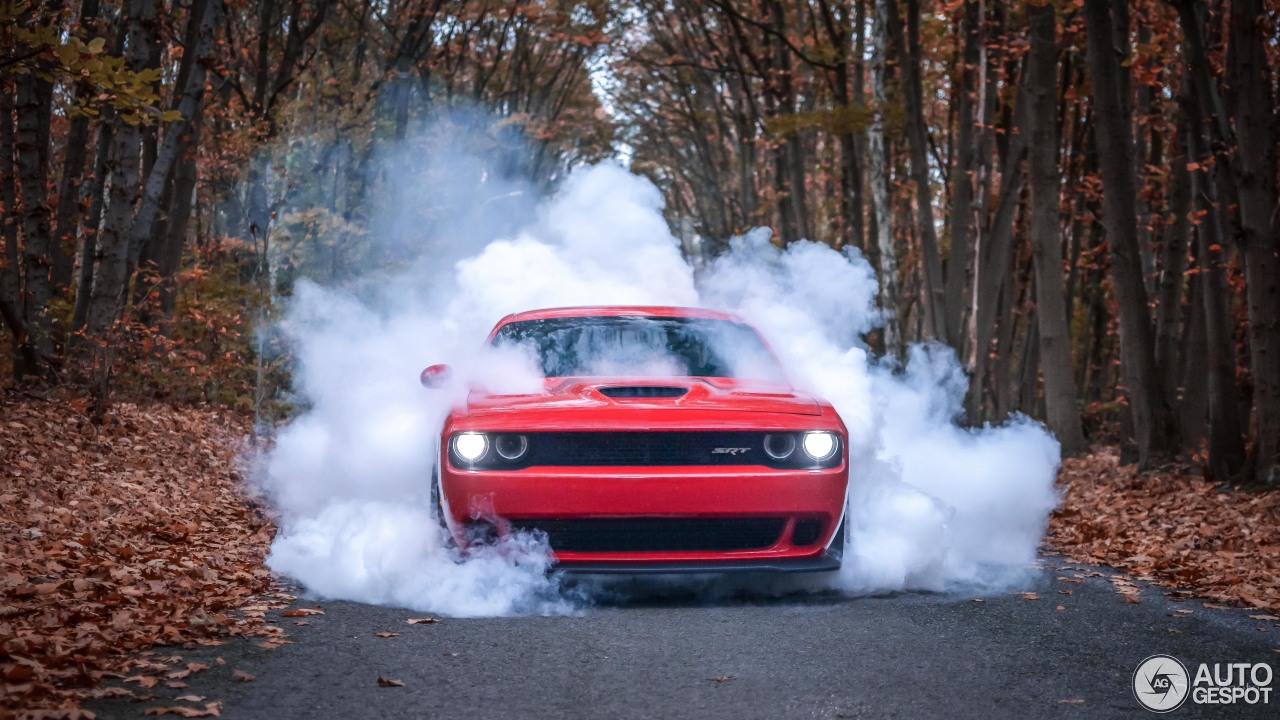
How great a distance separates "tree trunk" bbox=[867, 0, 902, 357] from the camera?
1769cm

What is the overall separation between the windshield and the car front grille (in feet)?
4.45

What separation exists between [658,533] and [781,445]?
0.72m

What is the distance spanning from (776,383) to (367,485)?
8.07 ft

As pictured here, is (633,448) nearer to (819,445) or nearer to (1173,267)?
(819,445)

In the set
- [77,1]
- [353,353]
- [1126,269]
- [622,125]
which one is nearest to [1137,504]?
[1126,269]

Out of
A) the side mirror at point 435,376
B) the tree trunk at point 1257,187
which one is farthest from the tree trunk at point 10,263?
the tree trunk at point 1257,187

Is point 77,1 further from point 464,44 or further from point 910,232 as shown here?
point 910,232

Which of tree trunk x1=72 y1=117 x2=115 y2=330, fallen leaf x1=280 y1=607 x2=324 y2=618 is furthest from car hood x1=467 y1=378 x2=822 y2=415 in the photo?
tree trunk x1=72 y1=117 x2=115 y2=330

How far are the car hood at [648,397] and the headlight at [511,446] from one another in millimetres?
128

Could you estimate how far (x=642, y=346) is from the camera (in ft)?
24.2

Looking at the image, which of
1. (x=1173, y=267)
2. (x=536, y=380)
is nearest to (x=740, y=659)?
(x=536, y=380)

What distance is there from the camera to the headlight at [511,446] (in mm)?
5969

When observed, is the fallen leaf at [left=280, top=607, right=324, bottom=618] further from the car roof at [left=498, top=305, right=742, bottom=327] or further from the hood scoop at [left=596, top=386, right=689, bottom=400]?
the car roof at [left=498, top=305, right=742, bottom=327]

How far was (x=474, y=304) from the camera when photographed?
9.91 m
